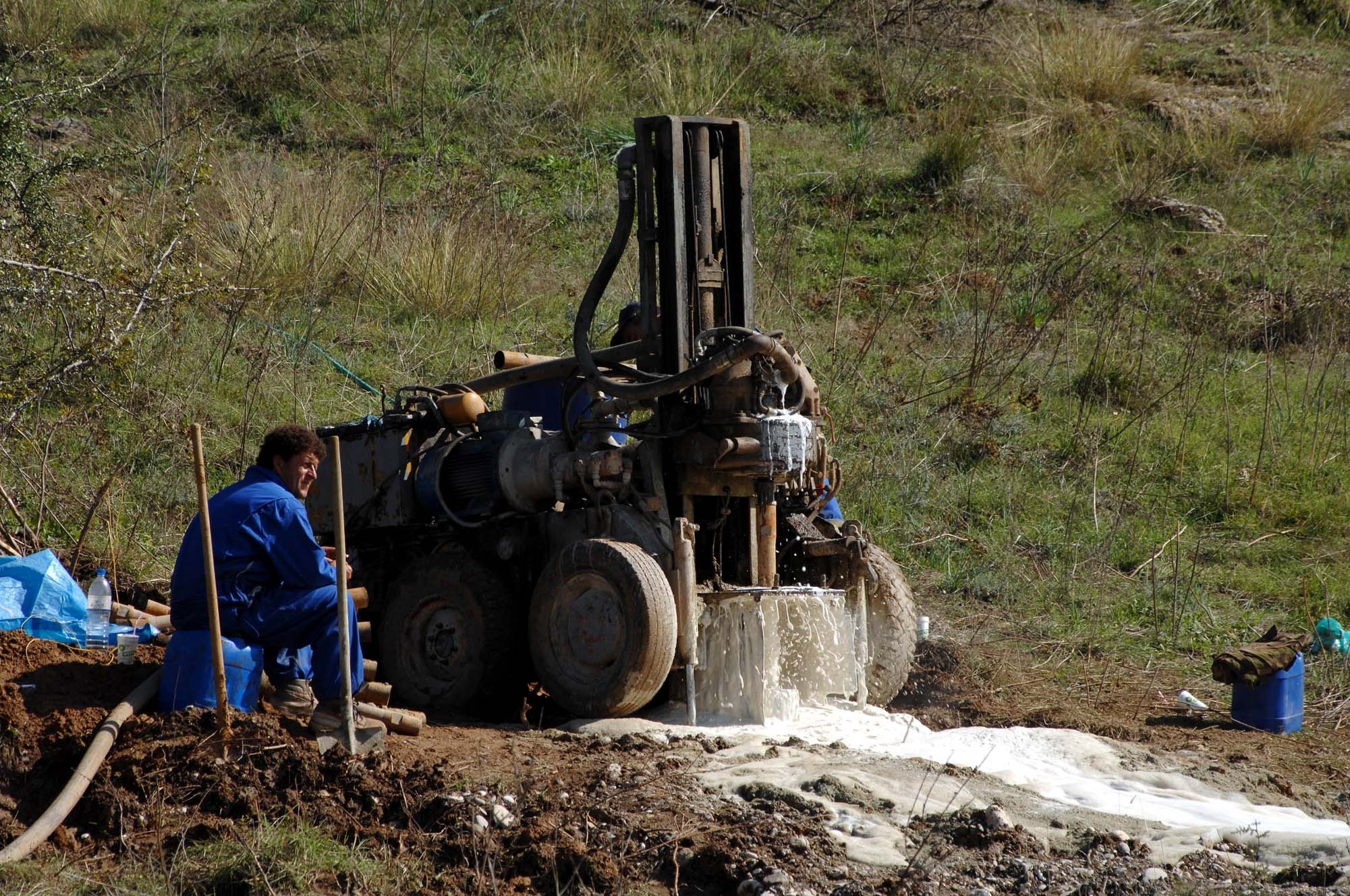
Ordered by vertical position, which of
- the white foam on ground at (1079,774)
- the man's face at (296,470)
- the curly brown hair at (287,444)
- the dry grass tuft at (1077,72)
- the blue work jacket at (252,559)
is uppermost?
the dry grass tuft at (1077,72)

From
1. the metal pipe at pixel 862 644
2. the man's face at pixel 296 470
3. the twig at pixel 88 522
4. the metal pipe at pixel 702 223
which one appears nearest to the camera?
the man's face at pixel 296 470

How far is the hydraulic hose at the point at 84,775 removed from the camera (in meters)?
4.73

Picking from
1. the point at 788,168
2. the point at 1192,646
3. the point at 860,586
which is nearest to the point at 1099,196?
the point at 788,168

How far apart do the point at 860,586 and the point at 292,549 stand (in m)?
2.75

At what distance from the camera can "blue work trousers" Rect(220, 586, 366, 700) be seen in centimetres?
581

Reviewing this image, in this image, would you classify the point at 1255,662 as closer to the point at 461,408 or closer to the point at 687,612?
the point at 687,612

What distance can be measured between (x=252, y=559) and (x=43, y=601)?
5.77ft

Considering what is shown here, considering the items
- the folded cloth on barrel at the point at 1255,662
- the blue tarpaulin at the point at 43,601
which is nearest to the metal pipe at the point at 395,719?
the blue tarpaulin at the point at 43,601

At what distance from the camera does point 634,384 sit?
6.73 metres

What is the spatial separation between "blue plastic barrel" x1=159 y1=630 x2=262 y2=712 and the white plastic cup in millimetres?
612

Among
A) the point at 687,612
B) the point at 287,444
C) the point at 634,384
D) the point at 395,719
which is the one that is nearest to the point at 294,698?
the point at 395,719

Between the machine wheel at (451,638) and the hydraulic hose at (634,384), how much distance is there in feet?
3.77

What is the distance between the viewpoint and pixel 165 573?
9016 millimetres

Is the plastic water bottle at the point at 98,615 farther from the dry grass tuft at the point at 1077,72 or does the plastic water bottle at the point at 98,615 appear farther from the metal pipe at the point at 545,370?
the dry grass tuft at the point at 1077,72
